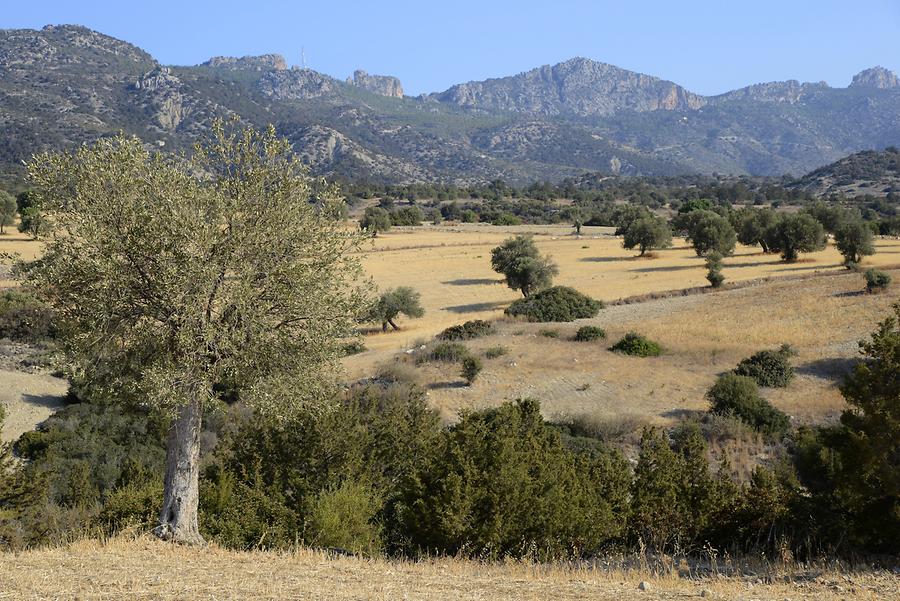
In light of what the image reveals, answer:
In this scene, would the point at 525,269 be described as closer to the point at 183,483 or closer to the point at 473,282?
the point at 473,282

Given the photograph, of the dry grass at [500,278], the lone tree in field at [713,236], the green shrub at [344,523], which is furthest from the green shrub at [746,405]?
the lone tree in field at [713,236]

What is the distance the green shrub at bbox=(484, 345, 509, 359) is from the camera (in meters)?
33.9

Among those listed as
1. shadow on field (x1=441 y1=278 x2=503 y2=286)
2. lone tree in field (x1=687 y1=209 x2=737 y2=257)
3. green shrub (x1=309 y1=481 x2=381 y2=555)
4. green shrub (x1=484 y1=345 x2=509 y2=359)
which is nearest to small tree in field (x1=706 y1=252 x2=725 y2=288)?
shadow on field (x1=441 y1=278 x2=503 y2=286)

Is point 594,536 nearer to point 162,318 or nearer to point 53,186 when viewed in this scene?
point 162,318

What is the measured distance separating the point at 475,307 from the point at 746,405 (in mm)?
28219

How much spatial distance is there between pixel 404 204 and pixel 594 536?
14426 cm

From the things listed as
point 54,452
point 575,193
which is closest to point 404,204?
point 575,193

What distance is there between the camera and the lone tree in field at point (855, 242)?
5650cm

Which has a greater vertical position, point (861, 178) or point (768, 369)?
point (861, 178)

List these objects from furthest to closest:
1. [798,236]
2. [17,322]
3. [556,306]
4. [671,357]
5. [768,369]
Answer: [798,236]
[556,306]
[17,322]
[671,357]
[768,369]

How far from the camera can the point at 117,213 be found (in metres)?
11.9

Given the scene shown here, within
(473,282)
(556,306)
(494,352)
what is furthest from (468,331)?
(473,282)

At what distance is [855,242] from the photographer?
5678cm

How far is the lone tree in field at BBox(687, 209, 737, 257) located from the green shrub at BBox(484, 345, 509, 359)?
40.6 meters
